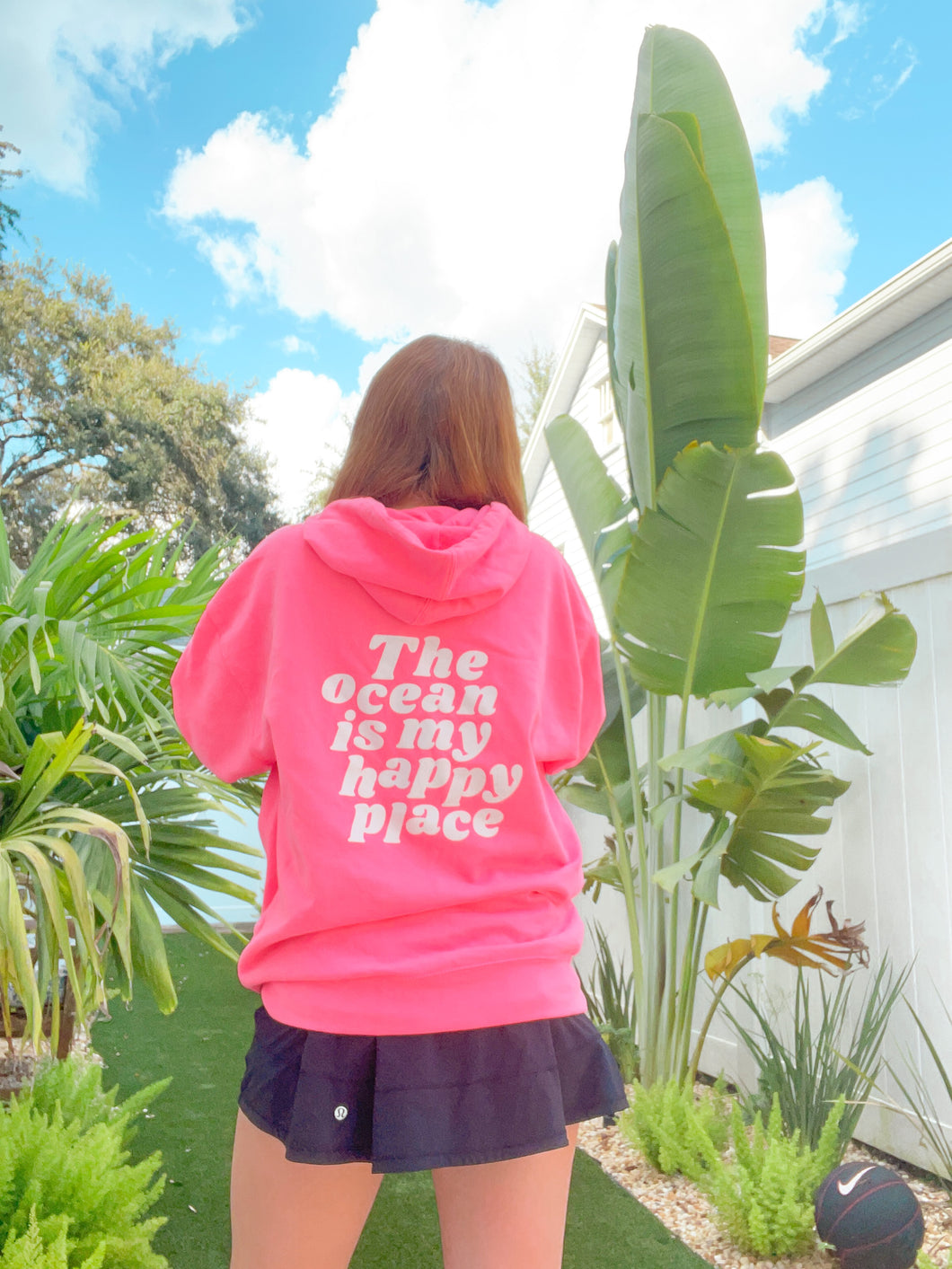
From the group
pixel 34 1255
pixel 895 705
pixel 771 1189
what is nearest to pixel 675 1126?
pixel 771 1189

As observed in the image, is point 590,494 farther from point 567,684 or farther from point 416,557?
point 416,557

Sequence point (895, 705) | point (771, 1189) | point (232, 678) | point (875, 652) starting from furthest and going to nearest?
point (895, 705) → point (875, 652) → point (771, 1189) → point (232, 678)

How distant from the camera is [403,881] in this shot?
3.54 ft

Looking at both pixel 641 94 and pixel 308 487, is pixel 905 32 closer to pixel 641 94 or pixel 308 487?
pixel 308 487

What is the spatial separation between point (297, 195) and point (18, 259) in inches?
833

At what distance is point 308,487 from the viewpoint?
21.9m

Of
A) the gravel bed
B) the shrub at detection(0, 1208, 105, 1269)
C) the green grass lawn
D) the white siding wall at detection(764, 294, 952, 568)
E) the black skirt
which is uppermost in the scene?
the white siding wall at detection(764, 294, 952, 568)

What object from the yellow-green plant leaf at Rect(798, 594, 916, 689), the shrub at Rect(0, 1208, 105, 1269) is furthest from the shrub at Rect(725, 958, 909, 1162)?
the shrub at Rect(0, 1208, 105, 1269)

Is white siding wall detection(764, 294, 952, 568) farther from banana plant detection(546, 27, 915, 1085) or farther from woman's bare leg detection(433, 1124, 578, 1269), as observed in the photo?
woman's bare leg detection(433, 1124, 578, 1269)

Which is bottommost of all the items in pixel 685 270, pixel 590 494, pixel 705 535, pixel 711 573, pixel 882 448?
pixel 711 573

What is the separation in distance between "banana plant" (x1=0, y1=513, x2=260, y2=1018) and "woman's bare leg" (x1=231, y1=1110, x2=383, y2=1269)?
1126 mm

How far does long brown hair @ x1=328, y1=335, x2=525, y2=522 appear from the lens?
1303mm

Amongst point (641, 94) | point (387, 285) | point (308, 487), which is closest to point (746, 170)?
point (641, 94)

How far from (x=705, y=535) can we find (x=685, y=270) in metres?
0.81
